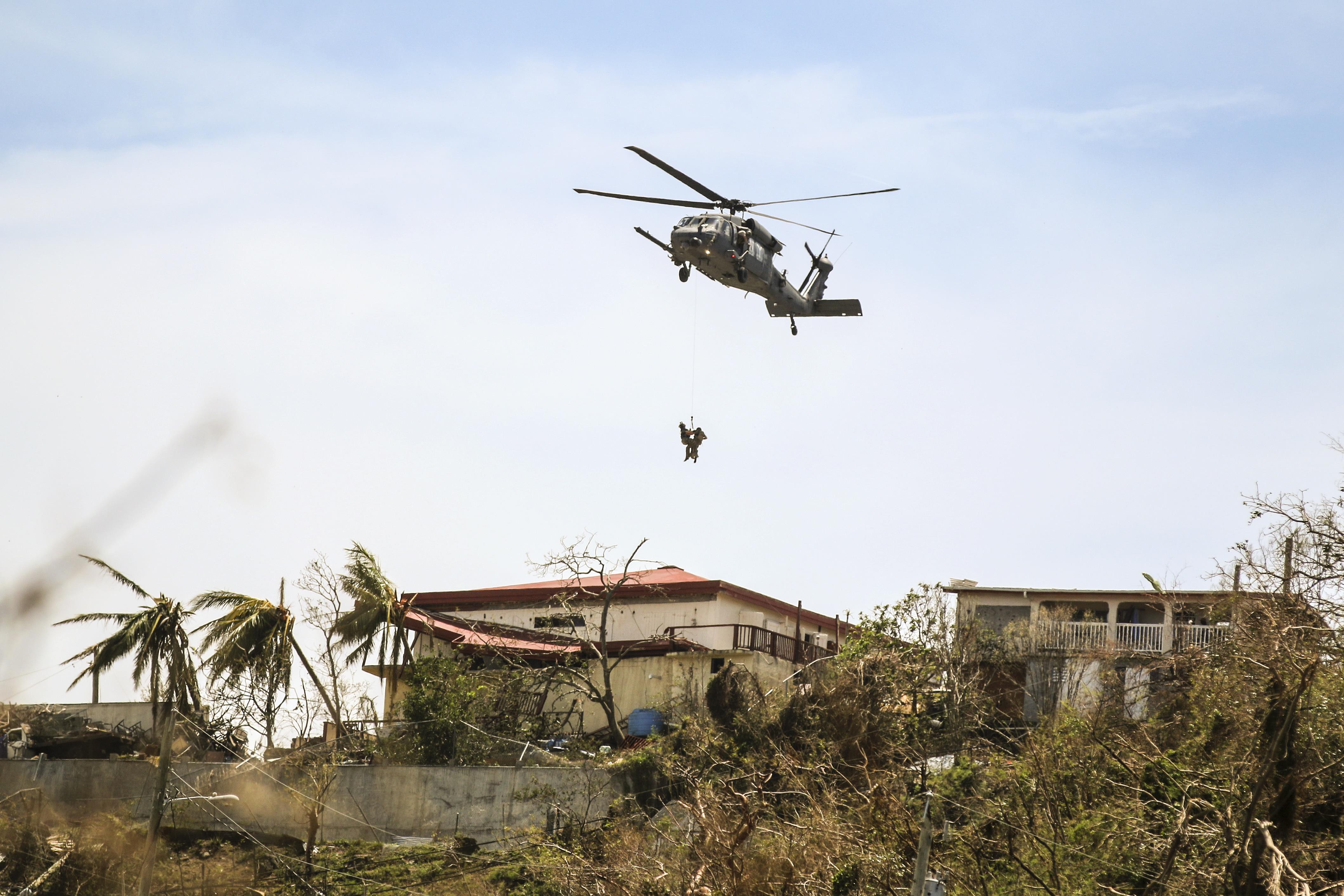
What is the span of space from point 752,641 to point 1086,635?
860 centimetres

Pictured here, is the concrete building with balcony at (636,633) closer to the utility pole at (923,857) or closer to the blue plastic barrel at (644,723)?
the blue plastic barrel at (644,723)

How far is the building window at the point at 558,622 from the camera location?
38.0 meters

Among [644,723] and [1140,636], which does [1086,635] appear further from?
[644,723]

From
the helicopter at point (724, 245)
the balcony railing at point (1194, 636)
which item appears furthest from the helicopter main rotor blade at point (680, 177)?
the balcony railing at point (1194, 636)

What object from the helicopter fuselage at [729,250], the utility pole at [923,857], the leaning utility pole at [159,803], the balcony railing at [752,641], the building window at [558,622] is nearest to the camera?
the utility pole at [923,857]

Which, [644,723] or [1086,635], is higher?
[1086,635]

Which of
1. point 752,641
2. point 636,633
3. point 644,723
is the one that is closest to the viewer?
point 644,723

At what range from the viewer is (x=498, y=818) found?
2700cm

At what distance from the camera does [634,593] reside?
38.2m

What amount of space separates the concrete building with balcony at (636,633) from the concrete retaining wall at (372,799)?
4572 mm

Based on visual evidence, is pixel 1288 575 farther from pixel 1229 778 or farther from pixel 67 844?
pixel 67 844

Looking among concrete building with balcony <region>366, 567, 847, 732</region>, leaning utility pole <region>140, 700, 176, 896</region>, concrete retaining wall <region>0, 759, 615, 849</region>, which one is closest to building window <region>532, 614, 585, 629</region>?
concrete building with balcony <region>366, 567, 847, 732</region>

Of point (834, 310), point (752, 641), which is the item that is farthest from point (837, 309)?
point (752, 641)

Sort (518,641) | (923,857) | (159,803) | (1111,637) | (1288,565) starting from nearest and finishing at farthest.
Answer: (923,857)
(1288,565)
(159,803)
(1111,637)
(518,641)
